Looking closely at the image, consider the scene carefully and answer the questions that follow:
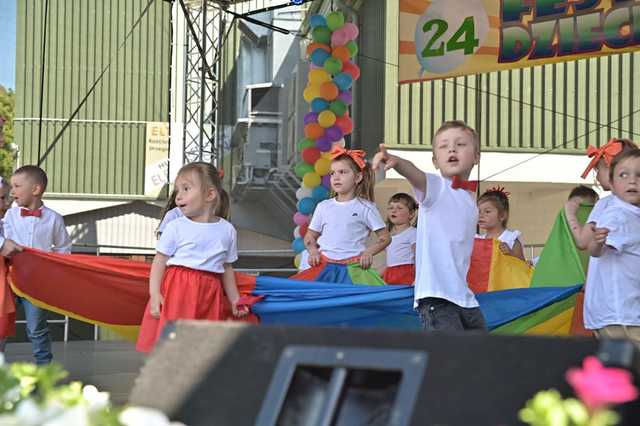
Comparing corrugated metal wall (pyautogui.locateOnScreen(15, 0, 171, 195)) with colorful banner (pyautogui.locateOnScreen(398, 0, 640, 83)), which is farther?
corrugated metal wall (pyautogui.locateOnScreen(15, 0, 171, 195))

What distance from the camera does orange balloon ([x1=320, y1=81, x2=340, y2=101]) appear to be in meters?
8.08

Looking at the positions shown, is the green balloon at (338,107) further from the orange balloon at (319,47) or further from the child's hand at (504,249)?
the child's hand at (504,249)

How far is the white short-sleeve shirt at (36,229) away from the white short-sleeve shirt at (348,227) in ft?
5.48

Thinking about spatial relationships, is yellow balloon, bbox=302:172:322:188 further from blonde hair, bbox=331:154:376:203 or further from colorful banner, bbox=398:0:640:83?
blonde hair, bbox=331:154:376:203

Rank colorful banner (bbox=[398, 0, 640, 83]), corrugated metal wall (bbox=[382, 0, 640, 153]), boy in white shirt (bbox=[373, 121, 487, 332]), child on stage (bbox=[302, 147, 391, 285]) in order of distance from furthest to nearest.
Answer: corrugated metal wall (bbox=[382, 0, 640, 153]) < colorful banner (bbox=[398, 0, 640, 83]) < child on stage (bbox=[302, 147, 391, 285]) < boy in white shirt (bbox=[373, 121, 487, 332])

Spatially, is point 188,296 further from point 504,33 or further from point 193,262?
point 504,33

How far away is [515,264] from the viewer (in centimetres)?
587

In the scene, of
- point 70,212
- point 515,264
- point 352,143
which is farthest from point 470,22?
point 70,212

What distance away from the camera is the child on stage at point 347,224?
18.3 feet

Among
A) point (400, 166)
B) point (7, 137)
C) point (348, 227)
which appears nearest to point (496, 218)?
point (348, 227)

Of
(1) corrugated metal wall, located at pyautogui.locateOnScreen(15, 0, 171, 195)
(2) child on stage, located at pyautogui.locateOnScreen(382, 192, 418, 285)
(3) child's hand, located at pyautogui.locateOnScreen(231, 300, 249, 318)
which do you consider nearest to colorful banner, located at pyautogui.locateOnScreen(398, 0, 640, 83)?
(2) child on stage, located at pyautogui.locateOnScreen(382, 192, 418, 285)

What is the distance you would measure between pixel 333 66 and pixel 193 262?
403 cm

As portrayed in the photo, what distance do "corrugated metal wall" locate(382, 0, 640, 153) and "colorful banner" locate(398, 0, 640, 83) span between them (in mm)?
6469

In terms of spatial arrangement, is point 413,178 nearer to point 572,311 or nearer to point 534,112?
point 572,311
